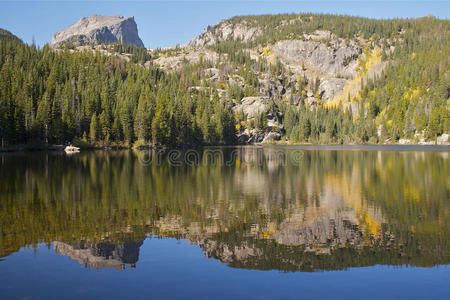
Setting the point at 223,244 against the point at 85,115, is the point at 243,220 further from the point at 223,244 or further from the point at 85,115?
the point at 85,115

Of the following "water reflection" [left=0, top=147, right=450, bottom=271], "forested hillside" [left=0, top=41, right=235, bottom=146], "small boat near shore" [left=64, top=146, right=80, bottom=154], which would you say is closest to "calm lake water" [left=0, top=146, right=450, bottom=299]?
"water reflection" [left=0, top=147, right=450, bottom=271]

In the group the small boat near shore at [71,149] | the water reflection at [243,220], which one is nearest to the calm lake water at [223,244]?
the water reflection at [243,220]

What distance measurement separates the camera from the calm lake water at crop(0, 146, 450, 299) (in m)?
12.3

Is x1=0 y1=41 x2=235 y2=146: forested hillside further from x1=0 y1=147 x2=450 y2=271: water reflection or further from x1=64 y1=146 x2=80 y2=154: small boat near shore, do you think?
x1=0 y1=147 x2=450 y2=271: water reflection

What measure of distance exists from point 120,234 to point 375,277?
36.9 feet

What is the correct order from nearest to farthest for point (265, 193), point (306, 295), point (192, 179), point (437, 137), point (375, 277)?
point (306, 295)
point (375, 277)
point (265, 193)
point (192, 179)
point (437, 137)

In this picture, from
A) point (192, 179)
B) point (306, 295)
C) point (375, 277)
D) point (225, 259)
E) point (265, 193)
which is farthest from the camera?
point (192, 179)

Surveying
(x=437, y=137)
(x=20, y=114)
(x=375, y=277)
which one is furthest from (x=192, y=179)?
(x=437, y=137)

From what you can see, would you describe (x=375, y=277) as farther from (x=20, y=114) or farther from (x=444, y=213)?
(x=20, y=114)

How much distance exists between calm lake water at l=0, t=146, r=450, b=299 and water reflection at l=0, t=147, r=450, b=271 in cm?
7

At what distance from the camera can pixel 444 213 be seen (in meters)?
22.6

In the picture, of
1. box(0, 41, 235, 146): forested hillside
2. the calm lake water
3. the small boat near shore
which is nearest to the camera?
the calm lake water

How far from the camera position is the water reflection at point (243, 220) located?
15338 mm

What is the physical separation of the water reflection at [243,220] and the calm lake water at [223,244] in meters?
0.07
